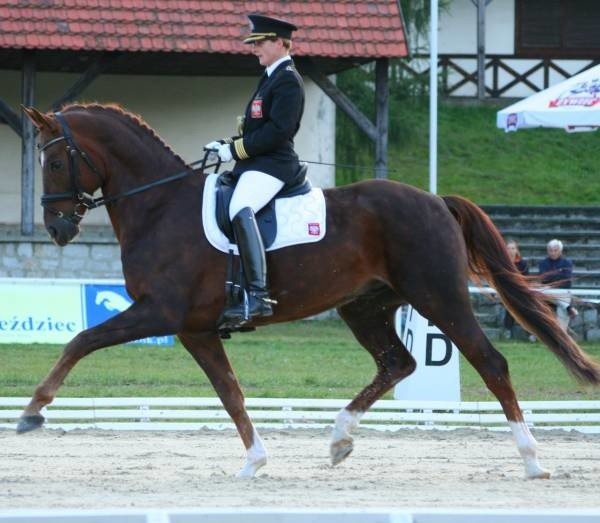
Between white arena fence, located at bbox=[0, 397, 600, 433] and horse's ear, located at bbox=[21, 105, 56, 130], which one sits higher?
horse's ear, located at bbox=[21, 105, 56, 130]

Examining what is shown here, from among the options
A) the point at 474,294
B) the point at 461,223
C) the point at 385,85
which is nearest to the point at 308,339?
the point at 474,294

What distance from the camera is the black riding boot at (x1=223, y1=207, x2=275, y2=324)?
26.7 feet

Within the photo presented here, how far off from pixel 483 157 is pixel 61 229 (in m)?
19.8

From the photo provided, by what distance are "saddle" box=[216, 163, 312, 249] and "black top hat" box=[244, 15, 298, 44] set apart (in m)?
0.84

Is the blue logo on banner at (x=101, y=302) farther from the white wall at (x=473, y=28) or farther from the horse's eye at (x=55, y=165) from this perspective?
the white wall at (x=473, y=28)

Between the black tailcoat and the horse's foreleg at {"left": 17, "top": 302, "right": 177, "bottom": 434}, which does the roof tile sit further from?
the horse's foreleg at {"left": 17, "top": 302, "right": 177, "bottom": 434}

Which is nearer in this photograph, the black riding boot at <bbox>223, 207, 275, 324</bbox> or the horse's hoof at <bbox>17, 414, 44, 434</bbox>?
the horse's hoof at <bbox>17, 414, 44, 434</bbox>

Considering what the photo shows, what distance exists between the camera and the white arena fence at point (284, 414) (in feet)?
35.7

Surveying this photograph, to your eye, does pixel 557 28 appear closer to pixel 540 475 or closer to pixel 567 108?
pixel 567 108

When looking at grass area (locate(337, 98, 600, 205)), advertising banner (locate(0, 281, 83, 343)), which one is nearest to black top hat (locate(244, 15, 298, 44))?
advertising banner (locate(0, 281, 83, 343))

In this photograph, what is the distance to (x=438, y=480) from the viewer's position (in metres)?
8.04

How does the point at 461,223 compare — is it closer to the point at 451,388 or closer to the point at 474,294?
the point at 451,388

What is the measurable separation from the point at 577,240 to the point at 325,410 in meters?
11.4

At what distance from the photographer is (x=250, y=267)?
816 cm
